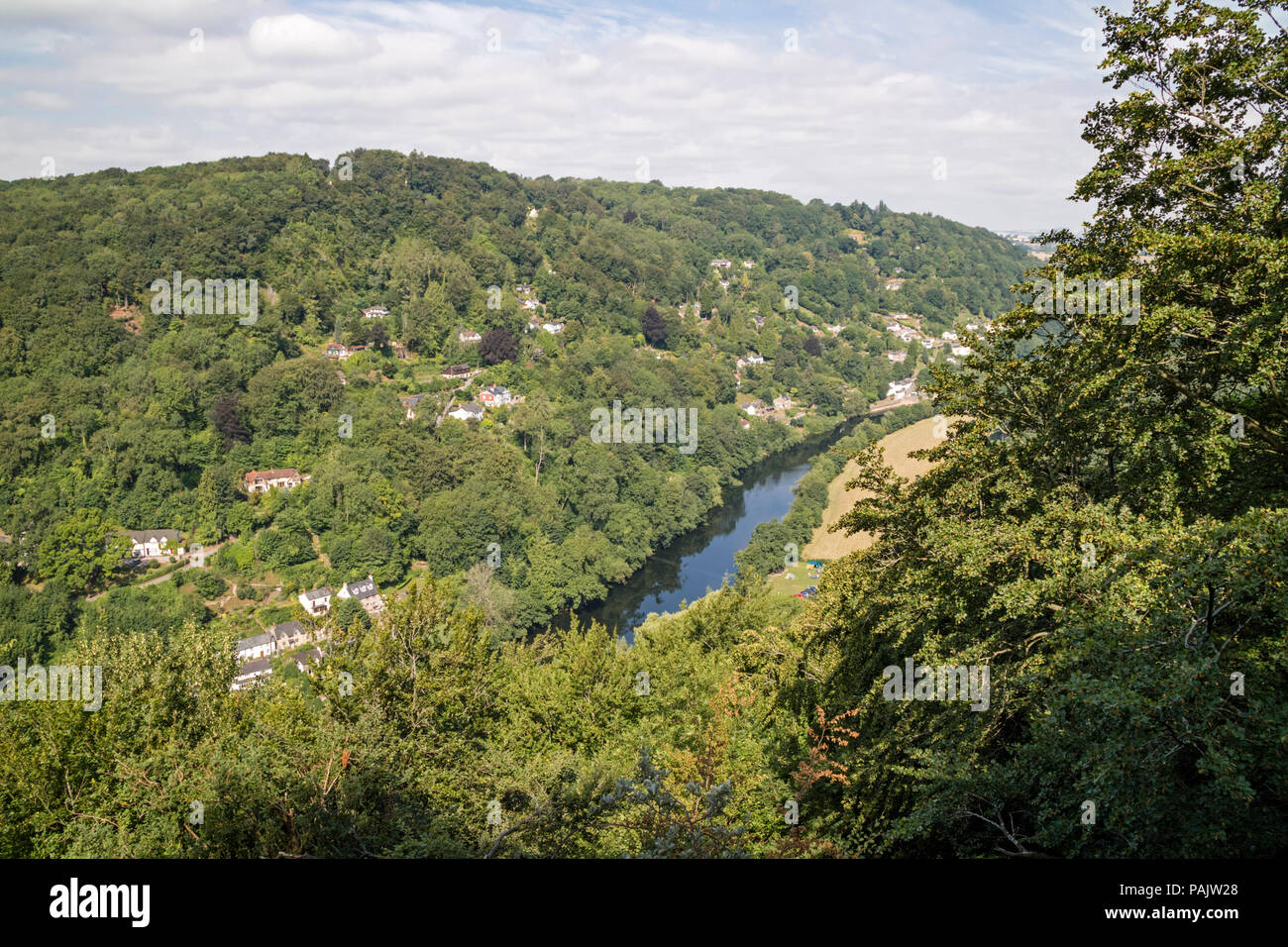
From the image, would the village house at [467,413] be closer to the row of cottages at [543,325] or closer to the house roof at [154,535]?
the row of cottages at [543,325]

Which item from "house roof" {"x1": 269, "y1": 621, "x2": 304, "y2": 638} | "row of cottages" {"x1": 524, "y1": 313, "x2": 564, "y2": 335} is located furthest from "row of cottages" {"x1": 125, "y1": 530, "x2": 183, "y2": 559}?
"row of cottages" {"x1": 524, "y1": 313, "x2": 564, "y2": 335}

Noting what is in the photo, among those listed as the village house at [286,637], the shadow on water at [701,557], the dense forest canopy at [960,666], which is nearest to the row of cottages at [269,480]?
the village house at [286,637]

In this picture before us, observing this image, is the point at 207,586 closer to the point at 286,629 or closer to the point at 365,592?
the point at 286,629

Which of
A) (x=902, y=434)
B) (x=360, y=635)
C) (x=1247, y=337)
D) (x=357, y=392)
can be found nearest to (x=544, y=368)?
(x=357, y=392)

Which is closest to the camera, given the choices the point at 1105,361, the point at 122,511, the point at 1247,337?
the point at 1247,337

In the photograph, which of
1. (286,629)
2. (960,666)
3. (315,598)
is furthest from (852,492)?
(960,666)
